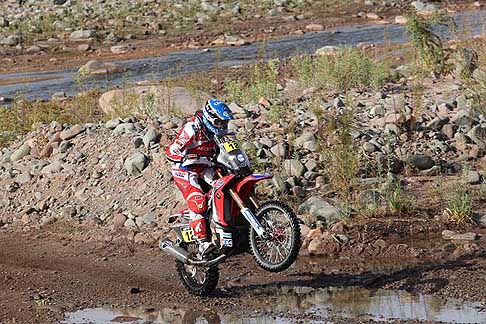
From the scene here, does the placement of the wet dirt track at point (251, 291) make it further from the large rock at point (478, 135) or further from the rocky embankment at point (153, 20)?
the rocky embankment at point (153, 20)

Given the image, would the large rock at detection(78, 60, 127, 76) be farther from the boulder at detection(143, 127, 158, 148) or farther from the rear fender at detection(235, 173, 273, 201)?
the rear fender at detection(235, 173, 273, 201)

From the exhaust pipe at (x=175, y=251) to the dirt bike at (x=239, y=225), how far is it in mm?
14

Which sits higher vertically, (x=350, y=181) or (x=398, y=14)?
(x=350, y=181)

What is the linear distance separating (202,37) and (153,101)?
17590 mm

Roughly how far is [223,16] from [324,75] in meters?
19.3

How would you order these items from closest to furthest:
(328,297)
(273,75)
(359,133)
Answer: (328,297)
(359,133)
(273,75)

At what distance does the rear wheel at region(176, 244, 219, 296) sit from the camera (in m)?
10.1

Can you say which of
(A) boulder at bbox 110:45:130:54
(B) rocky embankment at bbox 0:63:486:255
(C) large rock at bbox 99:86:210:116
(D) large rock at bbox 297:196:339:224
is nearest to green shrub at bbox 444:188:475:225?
(B) rocky embankment at bbox 0:63:486:255

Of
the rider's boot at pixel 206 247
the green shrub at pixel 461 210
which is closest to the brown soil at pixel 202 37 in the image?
the green shrub at pixel 461 210

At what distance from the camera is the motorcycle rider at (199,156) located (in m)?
10.1

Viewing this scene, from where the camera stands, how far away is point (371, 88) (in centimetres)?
1619

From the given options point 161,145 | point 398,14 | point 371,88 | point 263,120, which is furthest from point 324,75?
point 398,14

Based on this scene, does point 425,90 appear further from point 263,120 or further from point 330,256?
point 330,256

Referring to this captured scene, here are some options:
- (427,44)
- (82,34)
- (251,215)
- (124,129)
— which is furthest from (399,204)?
(82,34)
